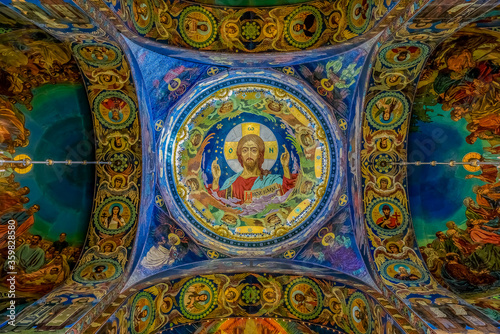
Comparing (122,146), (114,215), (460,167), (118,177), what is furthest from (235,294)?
(460,167)

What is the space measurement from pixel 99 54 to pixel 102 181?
160 inches

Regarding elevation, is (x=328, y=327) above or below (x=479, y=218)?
below

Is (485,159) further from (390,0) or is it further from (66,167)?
(66,167)

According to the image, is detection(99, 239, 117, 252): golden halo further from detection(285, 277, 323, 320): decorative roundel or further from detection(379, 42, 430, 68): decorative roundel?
detection(379, 42, 430, 68): decorative roundel

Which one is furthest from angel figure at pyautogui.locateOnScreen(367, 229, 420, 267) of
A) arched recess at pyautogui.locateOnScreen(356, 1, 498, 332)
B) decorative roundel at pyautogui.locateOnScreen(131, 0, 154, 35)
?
decorative roundel at pyautogui.locateOnScreen(131, 0, 154, 35)

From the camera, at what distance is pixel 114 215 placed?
1080cm

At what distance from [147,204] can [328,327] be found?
737 centimetres

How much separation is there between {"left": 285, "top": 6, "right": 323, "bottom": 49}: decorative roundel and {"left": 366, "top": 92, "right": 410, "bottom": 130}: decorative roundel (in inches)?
109

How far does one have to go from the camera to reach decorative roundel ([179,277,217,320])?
11242 millimetres

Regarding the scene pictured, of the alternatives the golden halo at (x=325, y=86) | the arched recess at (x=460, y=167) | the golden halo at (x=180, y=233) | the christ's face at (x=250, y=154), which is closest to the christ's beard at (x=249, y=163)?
Answer: the christ's face at (x=250, y=154)

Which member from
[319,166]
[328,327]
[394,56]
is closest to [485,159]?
[394,56]

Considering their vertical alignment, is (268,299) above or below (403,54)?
below

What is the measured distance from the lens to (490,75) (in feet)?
28.2

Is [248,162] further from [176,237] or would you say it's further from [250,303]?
[250,303]
